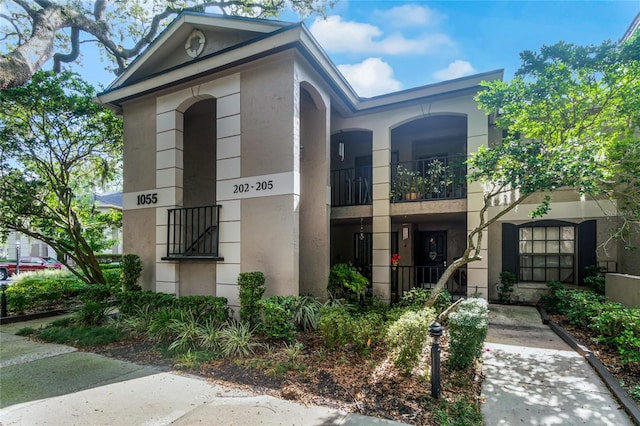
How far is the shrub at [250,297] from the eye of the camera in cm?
617

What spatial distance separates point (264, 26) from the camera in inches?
265

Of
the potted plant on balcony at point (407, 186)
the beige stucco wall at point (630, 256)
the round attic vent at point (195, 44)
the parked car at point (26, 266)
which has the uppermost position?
the round attic vent at point (195, 44)

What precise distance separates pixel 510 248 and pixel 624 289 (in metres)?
2.92

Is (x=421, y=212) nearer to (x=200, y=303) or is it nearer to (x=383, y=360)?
(x=383, y=360)

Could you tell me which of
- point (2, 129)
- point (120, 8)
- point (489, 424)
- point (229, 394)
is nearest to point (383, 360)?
point (489, 424)

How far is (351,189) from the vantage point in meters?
10.2

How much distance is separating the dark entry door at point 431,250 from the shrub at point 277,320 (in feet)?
23.9

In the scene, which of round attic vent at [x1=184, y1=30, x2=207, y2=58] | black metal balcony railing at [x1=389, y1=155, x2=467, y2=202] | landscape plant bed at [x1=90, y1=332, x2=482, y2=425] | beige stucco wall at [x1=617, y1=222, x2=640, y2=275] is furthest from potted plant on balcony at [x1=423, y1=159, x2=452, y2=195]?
round attic vent at [x1=184, y1=30, x2=207, y2=58]

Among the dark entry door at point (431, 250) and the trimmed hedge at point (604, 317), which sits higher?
the dark entry door at point (431, 250)

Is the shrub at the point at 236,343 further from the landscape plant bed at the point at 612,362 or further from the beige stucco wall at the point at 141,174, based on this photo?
the landscape plant bed at the point at 612,362

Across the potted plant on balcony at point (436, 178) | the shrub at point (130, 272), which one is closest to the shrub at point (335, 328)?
the potted plant on balcony at point (436, 178)

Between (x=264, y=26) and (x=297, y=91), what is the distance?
1.55 metres

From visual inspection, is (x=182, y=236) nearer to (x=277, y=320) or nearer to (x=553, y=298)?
(x=277, y=320)

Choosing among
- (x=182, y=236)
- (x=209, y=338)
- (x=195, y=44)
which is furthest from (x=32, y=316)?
(x=195, y=44)
